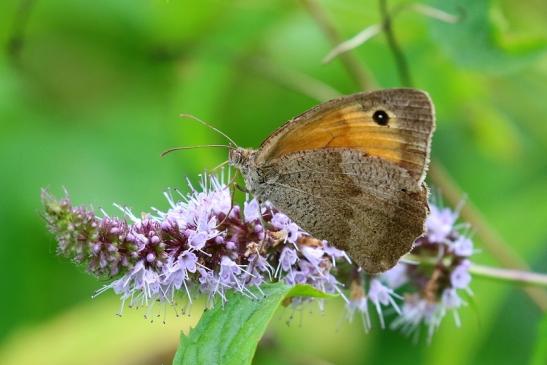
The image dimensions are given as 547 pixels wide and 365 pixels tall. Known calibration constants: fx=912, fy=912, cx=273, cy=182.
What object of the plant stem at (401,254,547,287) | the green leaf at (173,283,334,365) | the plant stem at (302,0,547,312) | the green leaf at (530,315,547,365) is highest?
the plant stem at (302,0,547,312)

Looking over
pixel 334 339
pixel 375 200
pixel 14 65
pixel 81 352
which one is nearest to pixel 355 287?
pixel 375 200

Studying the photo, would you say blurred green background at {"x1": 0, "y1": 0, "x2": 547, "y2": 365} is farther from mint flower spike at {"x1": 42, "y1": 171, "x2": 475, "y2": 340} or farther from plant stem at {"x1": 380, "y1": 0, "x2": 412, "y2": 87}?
mint flower spike at {"x1": 42, "y1": 171, "x2": 475, "y2": 340}

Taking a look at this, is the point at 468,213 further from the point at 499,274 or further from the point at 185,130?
the point at 185,130

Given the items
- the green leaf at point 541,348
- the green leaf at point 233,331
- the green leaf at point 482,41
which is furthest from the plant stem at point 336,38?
the green leaf at point 233,331

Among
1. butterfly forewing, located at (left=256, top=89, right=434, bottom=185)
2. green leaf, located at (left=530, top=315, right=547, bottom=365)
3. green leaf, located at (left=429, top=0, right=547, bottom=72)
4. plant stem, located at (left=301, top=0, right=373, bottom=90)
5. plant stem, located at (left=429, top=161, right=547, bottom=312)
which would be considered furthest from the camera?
plant stem, located at (left=301, top=0, right=373, bottom=90)

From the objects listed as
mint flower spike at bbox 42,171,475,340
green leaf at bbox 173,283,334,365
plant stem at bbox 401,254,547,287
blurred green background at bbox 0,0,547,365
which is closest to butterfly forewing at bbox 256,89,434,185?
mint flower spike at bbox 42,171,475,340

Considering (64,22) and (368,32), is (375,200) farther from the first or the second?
(64,22)

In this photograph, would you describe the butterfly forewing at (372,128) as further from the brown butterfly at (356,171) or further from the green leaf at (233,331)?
the green leaf at (233,331)
